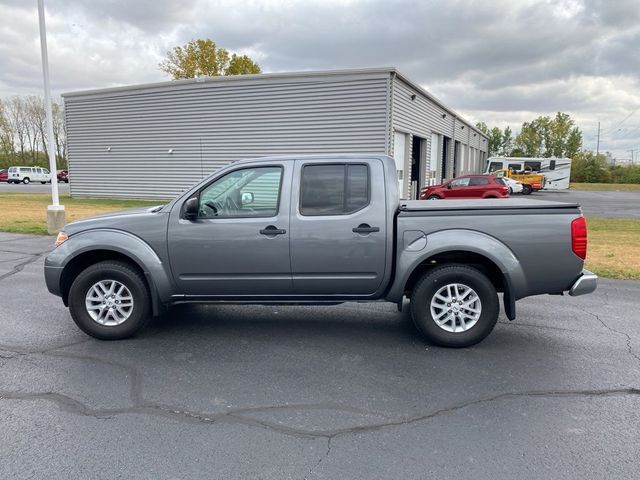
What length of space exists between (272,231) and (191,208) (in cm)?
82

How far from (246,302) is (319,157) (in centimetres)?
165

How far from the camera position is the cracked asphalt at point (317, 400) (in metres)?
2.70

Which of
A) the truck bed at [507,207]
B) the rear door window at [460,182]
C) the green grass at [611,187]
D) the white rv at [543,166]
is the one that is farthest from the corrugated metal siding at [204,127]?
the green grass at [611,187]

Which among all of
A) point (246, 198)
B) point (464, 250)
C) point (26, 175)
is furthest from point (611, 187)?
point (26, 175)

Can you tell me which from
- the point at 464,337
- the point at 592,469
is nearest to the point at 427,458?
→ the point at 592,469

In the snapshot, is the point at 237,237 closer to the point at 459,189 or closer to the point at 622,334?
the point at 622,334

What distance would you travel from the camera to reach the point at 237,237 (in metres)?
4.46

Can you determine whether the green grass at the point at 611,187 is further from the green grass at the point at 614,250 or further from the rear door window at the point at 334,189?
the rear door window at the point at 334,189

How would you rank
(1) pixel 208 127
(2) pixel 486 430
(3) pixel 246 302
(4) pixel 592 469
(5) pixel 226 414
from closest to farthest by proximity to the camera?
(4) pixel 592 469
(2) pixel 486 430
(5) pixel 226 414
(3) pixel 246 302
(1) pixel 208 127

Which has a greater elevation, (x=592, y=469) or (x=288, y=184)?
(x=288, y=184)

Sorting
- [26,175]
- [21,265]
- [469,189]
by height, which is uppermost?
[26,175]

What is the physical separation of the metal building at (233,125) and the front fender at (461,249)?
489 inches

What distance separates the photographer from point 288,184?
455cm

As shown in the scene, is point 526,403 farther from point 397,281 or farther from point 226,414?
point 226,414
